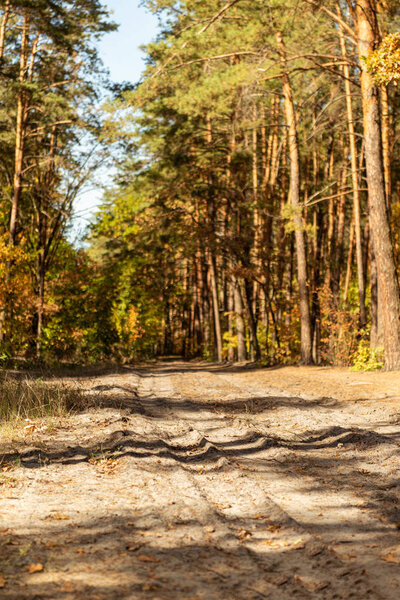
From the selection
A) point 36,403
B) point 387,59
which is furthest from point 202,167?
point 36,403

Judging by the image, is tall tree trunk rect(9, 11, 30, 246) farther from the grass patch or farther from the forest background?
the grass patch

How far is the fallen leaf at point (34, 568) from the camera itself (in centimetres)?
325

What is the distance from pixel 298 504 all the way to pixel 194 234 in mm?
21589

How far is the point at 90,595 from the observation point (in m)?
2.97

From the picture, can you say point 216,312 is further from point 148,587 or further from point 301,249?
point 148,587

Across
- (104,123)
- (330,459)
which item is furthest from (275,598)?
(104,123)

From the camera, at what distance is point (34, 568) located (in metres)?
3.27

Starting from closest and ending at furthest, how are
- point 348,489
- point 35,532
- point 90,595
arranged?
point 90,595 < point 35,532 < point 348,489

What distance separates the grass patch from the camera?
8.30 m

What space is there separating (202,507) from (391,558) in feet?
4.88

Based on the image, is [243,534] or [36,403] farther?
[36,403]

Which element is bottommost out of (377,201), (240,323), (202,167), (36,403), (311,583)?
(311,583)

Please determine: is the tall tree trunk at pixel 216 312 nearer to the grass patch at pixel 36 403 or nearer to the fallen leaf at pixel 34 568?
the grass patch at pixel 36 403

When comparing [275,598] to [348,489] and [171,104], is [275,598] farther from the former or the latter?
[171,104]
